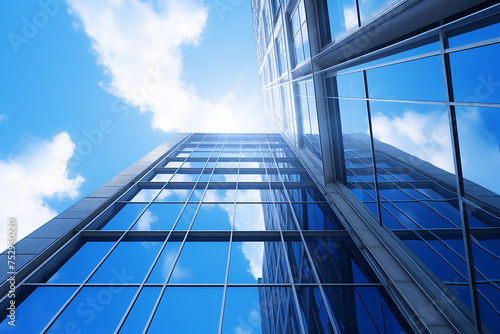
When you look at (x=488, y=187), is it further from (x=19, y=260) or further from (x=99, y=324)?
(x=19, y=260)

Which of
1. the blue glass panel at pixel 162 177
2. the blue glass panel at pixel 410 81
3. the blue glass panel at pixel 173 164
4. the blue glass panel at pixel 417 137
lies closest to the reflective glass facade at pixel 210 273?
the blue glass panel at pixel 162 177

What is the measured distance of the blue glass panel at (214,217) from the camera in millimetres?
10430

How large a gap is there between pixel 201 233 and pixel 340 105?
784 centimetres

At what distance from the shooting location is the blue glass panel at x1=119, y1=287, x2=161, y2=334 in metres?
6.25

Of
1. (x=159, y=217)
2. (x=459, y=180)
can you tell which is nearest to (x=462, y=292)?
(x=459, y=180)

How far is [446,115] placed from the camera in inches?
212

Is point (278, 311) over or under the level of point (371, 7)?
under

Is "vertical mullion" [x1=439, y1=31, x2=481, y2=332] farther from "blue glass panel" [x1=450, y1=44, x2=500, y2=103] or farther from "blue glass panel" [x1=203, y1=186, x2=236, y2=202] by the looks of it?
"blue glass panel" [x1=203, y1=186, x2=236, y2=202]

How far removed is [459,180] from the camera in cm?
540

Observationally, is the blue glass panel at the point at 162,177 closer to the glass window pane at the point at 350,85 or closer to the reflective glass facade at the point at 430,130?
the reflective glass facade at the point at 430,130

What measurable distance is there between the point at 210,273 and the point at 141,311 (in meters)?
2.06

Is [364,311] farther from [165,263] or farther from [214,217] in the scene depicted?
[214,217]

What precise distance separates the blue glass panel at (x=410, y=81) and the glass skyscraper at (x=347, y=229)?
0.14 feet

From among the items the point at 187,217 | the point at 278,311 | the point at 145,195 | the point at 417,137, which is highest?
the point at 417,137
